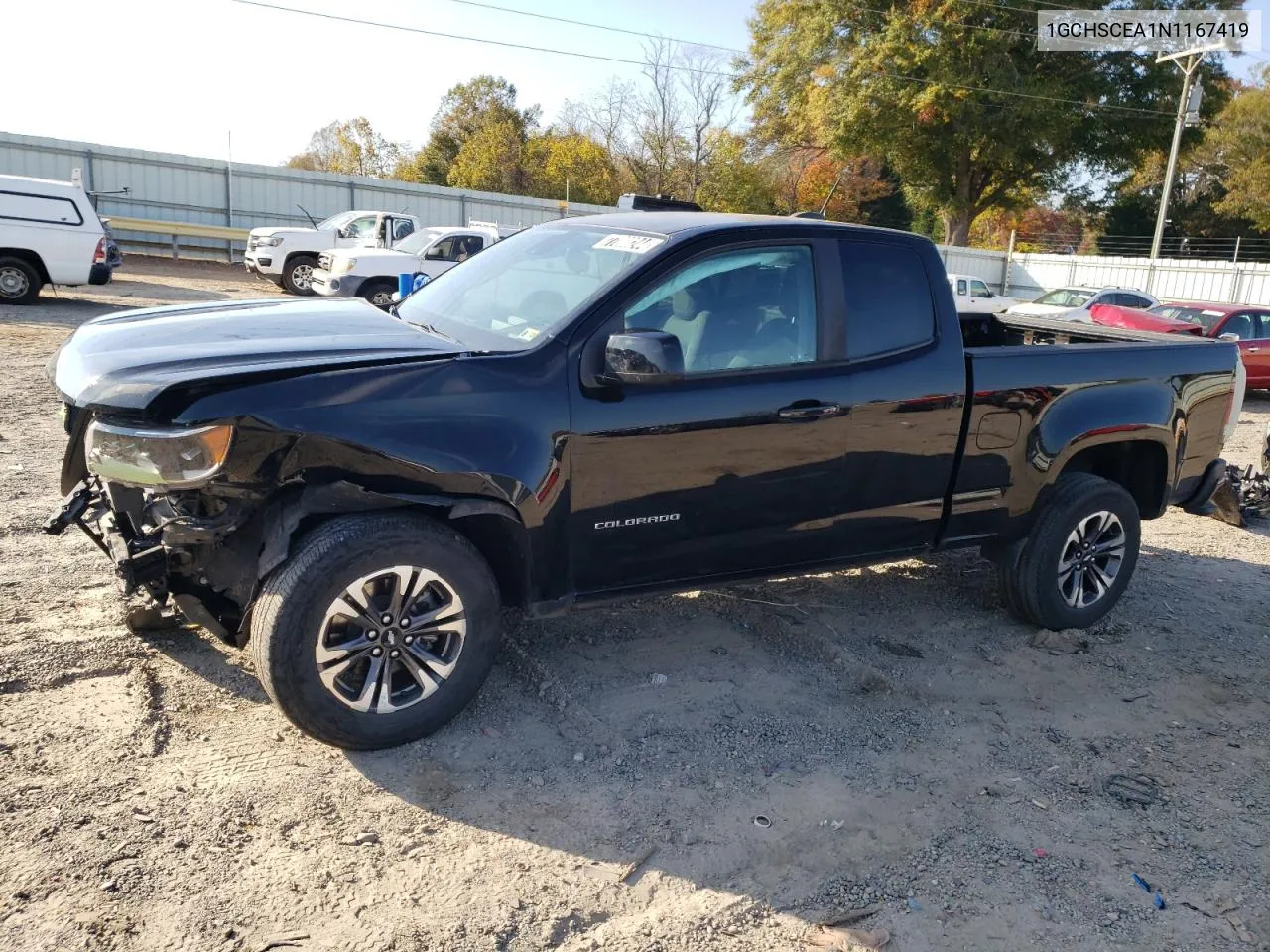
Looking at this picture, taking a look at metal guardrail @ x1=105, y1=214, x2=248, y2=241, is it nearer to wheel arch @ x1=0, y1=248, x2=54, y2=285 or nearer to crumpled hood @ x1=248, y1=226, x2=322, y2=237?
crumpled hood @ x1=248, y1=226, x2=322, y2=237

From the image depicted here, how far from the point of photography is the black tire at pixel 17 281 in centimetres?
1488

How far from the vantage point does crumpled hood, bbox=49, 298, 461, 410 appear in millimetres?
3207

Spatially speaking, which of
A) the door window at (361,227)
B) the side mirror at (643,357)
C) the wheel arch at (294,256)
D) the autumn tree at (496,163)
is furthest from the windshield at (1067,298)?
the autumn tree at (496,163)

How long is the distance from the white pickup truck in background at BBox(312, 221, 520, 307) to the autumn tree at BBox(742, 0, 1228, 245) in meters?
22.6

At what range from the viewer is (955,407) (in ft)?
14.6

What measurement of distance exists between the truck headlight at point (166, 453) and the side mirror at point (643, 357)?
133 centimetres

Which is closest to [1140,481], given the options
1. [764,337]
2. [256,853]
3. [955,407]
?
[955,407]

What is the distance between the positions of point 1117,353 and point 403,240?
1594 centimetres

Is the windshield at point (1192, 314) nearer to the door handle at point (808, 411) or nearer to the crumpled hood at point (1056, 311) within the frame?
the crumpled hood at point (1056, 311)

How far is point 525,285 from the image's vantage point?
421 centimetres

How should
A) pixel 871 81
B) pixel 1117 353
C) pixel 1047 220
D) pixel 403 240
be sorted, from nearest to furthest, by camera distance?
pixel 1117 353, pixel 403 240, pixel 871 81, pixel 1047 220

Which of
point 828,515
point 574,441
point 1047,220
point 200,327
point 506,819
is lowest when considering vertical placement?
point 506,819

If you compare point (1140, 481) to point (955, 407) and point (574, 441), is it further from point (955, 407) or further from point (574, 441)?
point (574, 441)

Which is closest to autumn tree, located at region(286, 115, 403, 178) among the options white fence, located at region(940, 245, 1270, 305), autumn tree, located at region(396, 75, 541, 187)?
autumn tree, located at region(396, 75, 541, 187)
